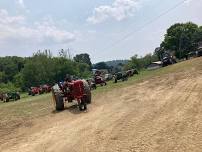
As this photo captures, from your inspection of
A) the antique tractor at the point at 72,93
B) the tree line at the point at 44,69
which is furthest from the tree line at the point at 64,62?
the antique tractor at the point at 72,93

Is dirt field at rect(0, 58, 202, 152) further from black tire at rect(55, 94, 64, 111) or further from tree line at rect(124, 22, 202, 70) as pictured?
tree line at rect(124, 22, 202, 70)

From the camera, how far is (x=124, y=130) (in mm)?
11602

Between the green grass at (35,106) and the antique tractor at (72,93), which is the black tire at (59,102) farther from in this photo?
the green grass at (35,106)

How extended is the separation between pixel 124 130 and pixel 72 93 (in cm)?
838

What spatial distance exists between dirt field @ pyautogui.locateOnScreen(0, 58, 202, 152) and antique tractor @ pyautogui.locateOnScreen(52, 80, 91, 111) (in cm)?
169

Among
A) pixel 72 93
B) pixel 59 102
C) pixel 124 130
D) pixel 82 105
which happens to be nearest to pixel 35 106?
pixel 59 102

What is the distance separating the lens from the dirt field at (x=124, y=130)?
9.78 m

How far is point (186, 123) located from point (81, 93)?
856cm

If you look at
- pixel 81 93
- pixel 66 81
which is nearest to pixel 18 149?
pixel 81 93

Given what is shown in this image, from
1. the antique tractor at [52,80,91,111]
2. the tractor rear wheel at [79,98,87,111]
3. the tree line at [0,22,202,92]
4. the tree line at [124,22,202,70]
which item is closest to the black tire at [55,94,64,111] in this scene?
the antique tractor at [52,80,91,111]

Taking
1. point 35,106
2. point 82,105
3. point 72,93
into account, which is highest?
point 72,93

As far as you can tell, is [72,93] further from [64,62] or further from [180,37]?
[180,37]

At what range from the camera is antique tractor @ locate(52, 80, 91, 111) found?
1912 centimetres

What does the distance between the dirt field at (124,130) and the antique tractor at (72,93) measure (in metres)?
1.69
